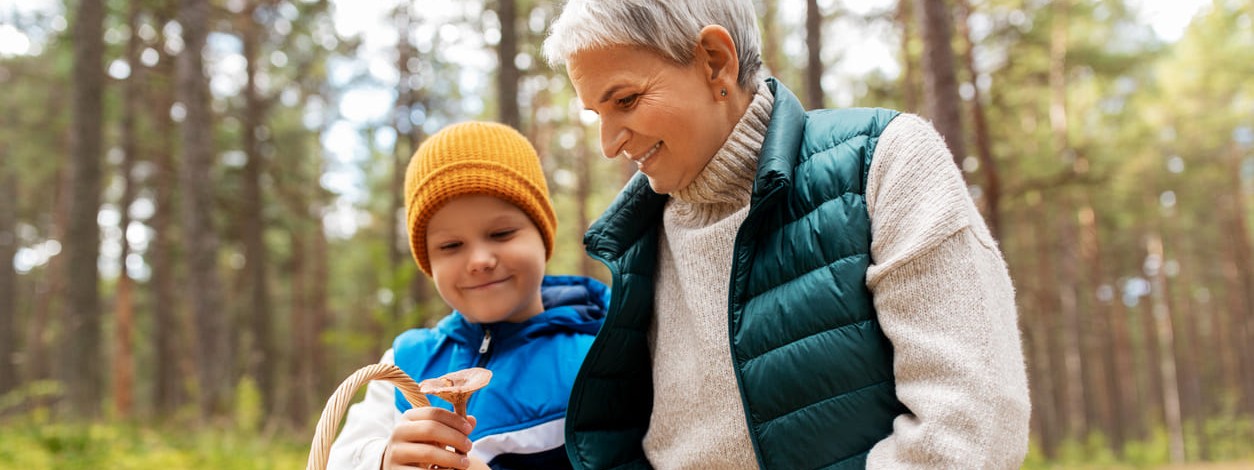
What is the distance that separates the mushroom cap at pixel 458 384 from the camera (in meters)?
1.52

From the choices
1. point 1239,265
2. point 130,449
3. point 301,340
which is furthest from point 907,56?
point 1239,265

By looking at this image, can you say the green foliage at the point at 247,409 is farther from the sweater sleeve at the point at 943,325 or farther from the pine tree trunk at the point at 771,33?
the pine tree trunk at the point at 771,33

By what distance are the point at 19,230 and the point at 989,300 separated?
26.1 m

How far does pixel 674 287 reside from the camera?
195 centimetres

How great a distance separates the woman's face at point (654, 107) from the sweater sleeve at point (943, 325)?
397 mm

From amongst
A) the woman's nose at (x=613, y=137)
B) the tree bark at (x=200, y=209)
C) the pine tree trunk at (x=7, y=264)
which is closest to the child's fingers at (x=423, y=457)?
the woman's nose at (x=613, y=137)

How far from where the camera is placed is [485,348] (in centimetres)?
224

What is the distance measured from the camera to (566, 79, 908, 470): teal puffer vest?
4.79 feet

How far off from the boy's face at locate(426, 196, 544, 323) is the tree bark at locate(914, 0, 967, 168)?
509cm

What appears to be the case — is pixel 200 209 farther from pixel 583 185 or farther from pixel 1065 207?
pixel 1065 207

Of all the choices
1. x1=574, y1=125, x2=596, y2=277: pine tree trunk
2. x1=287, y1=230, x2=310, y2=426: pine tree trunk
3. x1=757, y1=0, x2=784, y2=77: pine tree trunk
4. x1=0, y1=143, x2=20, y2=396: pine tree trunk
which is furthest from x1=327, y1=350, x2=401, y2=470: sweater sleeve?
x1=0, y1=143, x2=20, y2=396: pine tree trunk

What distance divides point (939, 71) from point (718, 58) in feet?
18.5

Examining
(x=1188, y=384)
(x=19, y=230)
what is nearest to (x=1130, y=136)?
(x=1188, y=384)

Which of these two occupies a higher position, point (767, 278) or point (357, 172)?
point (357, 172)
